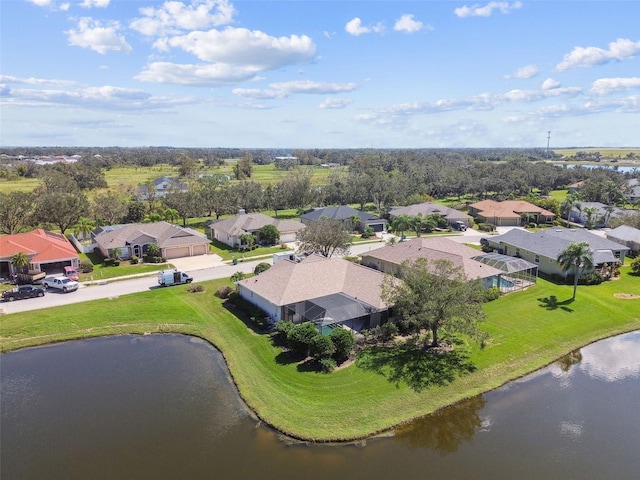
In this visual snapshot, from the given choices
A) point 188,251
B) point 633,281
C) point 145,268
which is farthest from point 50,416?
point 633,281

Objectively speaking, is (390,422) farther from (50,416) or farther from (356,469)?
(50,416)

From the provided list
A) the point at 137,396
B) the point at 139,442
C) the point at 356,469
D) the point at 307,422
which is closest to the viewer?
the point at 356,469

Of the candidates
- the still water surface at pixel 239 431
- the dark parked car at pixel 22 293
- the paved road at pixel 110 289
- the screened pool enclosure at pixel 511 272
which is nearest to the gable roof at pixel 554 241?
the screened pool enclosure at pixel 511 272

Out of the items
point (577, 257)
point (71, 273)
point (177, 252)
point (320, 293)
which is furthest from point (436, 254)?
point (71, 273)

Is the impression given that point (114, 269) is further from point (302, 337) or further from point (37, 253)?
point (302, 337)

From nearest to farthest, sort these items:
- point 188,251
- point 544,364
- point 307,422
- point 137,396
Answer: point 307,422
point 137,396
point 544,364
point 188,251

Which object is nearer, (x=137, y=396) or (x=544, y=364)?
(x=137, y=396)

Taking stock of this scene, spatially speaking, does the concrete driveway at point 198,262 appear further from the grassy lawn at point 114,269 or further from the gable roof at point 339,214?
the gable roof at point 339,214
